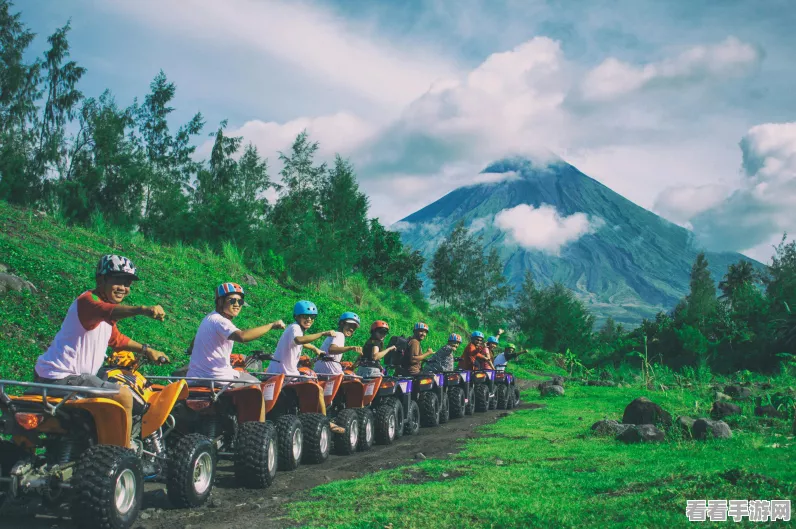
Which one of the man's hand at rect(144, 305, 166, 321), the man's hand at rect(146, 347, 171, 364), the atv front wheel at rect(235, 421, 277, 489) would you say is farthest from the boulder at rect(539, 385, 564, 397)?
the man's hand at rect(144, 305, 166, 321)

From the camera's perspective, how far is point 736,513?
5176mm

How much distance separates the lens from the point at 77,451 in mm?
5727

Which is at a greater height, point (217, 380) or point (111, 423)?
point (217, 380)

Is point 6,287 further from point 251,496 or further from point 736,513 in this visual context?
point 736,513

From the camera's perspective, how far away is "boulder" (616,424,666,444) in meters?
9.90

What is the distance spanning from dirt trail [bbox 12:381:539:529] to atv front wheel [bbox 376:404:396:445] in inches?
5.5

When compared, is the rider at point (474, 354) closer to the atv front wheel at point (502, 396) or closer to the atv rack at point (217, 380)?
the atv front wheel at point (502, 396)

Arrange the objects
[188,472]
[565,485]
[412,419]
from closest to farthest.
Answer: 1. [188,472]
2. [565,485]
3. [412,419]

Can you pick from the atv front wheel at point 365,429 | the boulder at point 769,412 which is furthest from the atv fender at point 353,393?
the boulder at point 769,412

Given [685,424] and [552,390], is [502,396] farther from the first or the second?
[685,424]

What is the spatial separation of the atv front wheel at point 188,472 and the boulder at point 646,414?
24.5ft

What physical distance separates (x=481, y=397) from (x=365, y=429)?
761 cm

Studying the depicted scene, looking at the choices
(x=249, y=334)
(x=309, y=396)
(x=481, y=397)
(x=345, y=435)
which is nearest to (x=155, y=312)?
(x=249, y=334)

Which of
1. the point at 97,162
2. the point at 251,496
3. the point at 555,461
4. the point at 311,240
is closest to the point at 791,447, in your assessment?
the point at 555,461
